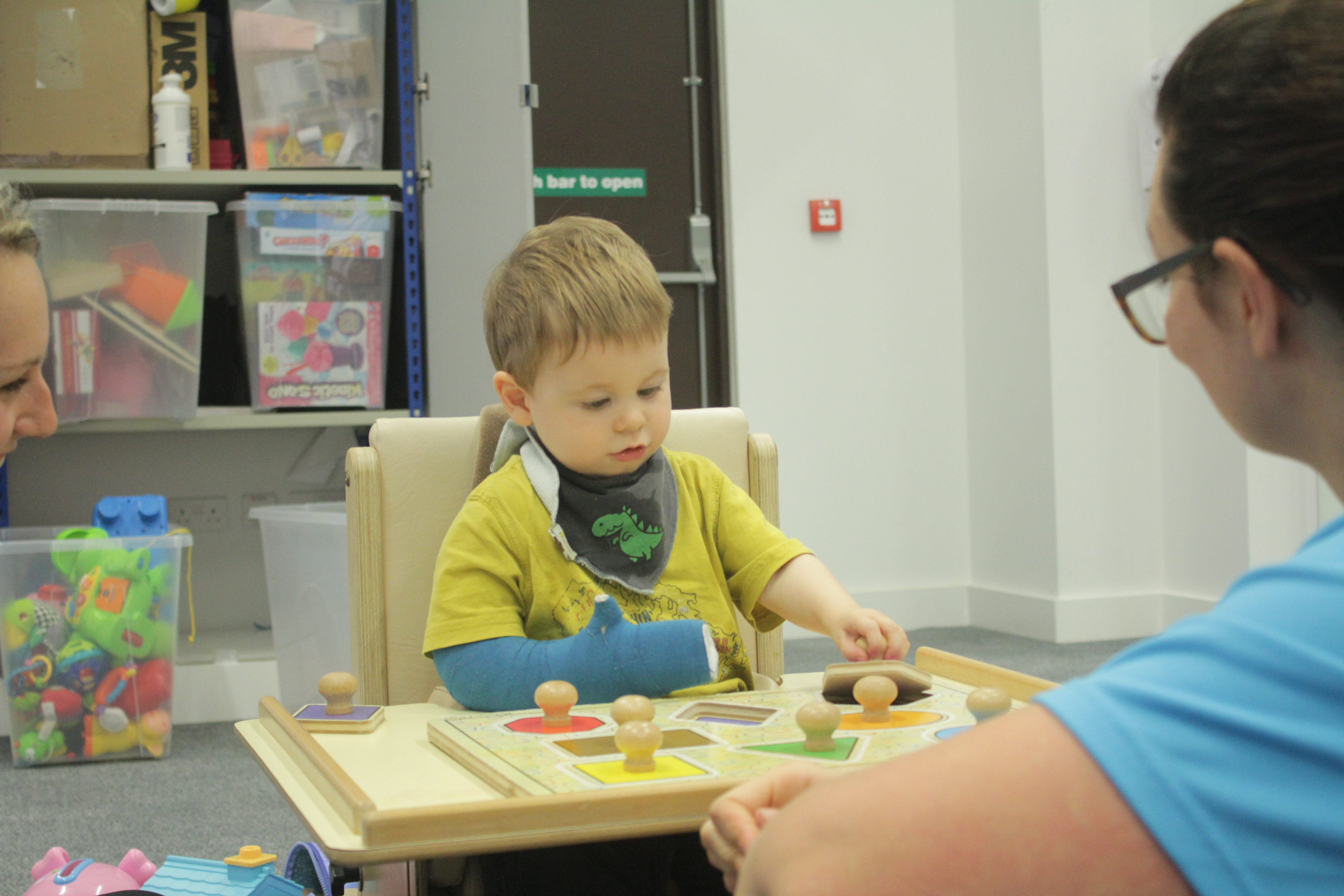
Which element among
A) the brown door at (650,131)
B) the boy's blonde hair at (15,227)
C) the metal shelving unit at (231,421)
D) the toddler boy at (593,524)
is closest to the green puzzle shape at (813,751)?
the toddler boy at (593,524)

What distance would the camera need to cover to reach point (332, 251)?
2494 mm

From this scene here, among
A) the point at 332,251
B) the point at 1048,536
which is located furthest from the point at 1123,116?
the point at 332,251

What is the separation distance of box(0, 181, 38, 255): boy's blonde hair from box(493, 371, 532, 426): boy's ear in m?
0.43

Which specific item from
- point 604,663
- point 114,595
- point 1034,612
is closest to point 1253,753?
point 604,663

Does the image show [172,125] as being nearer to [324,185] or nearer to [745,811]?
[324,185]

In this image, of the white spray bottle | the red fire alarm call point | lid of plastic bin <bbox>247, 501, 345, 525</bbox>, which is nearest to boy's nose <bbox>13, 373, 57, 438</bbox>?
lid of plastic bin <bbox>247, 501, 345, 525</bbox>

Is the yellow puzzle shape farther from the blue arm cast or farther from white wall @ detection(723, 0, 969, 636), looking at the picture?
white wall @ detection(723, 0, 969, 636)

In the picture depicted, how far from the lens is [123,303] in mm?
2432

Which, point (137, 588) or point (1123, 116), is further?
point (1123, 116)

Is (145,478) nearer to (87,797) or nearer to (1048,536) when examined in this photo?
(87,797)

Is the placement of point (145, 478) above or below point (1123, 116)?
below

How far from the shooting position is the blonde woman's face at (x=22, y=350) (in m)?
0.96

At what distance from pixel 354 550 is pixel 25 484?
6.07ft

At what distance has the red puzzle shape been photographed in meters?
0.89
